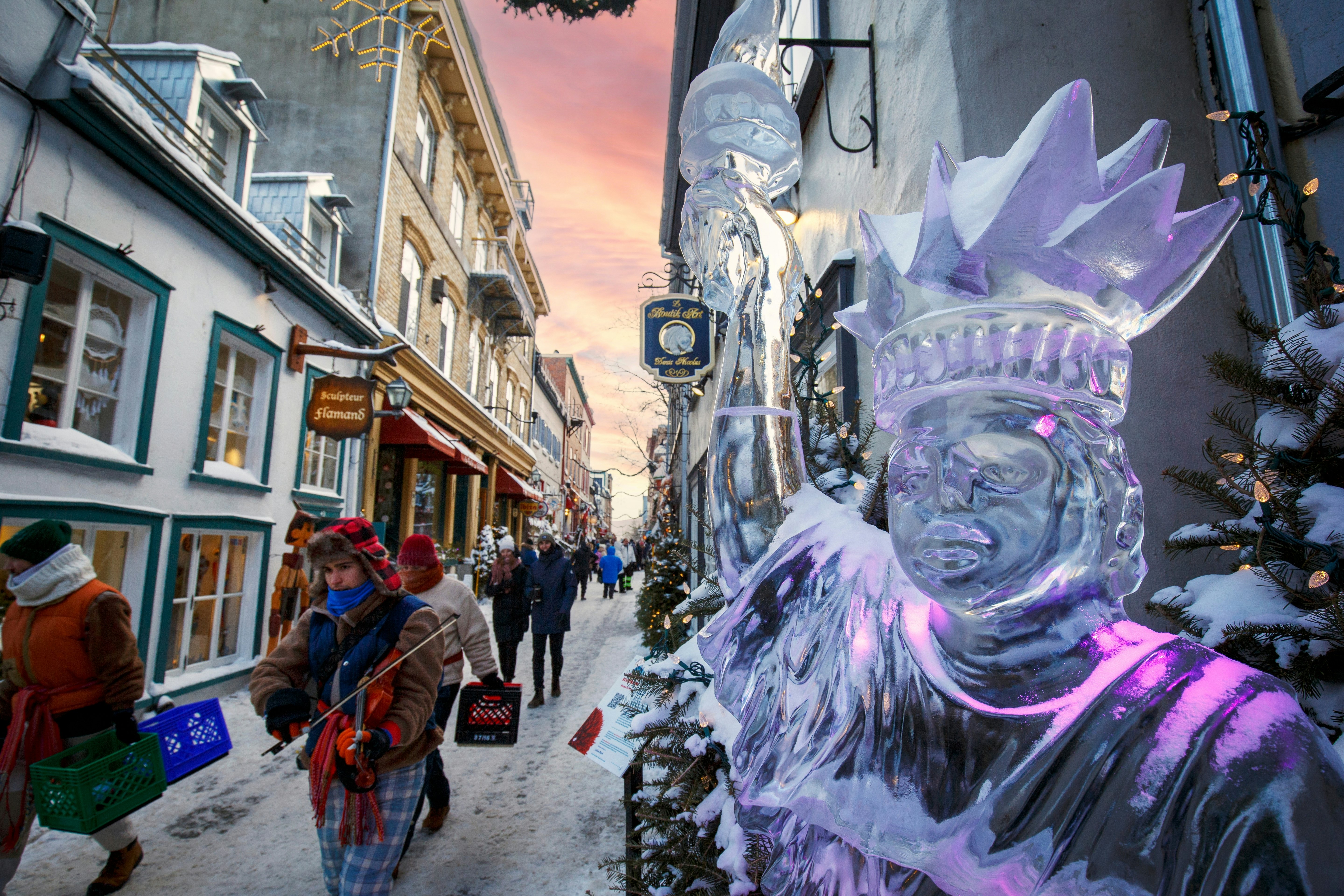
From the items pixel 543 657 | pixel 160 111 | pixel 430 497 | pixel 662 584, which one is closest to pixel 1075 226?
pixel 543 657

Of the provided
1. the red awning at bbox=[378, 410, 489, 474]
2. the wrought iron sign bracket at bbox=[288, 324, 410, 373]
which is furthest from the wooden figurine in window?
the red awning at bbox=[378, 410, 489, 474]

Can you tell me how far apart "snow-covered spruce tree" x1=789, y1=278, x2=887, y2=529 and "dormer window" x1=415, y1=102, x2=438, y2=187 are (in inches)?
532

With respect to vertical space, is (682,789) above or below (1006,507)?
below

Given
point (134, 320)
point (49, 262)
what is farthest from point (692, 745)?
point (134, 320)

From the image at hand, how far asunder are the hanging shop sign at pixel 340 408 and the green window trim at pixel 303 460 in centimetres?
20

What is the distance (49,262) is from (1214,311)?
7.29 metres

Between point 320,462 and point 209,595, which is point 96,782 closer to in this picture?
point 209,595

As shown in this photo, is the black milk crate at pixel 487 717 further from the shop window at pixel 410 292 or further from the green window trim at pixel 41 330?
the shop window at pixel 410 292

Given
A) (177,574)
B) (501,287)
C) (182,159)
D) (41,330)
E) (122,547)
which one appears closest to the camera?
(41,330)

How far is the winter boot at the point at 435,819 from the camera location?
438cm

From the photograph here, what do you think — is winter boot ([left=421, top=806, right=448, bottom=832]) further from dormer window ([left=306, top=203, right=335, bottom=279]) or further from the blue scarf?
dormer window ([left=306, top=203, right=335, bottom=279])

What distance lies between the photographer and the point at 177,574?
680cm

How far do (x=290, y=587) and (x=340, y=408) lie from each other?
230cm

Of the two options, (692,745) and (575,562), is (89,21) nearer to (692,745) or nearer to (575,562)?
(692,745)
